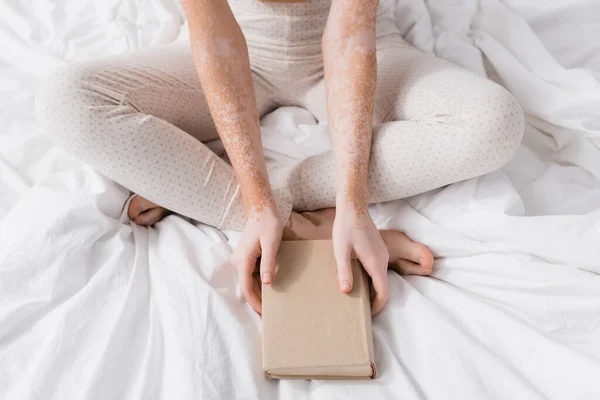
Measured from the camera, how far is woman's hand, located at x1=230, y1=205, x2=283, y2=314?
2.72ft

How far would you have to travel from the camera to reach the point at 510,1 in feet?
4.07

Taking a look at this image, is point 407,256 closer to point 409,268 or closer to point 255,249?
point 409,268

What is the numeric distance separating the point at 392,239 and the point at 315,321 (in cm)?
22

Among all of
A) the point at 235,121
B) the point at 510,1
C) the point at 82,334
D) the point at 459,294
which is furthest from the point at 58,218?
the point at 510,1

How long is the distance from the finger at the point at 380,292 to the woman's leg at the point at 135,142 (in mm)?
210

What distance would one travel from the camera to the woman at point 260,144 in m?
0.85

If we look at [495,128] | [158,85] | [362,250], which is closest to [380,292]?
[362,250]

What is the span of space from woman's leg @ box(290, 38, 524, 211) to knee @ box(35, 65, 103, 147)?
35 centimetres

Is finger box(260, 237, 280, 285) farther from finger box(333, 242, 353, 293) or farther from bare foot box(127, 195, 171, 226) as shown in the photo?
bare foot box(127, 195, 171, 226)

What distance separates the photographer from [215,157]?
3.14 ft

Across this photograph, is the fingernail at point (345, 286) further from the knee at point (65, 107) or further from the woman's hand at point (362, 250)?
the knee at point (65, 107)

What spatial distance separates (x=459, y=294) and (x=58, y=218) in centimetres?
62

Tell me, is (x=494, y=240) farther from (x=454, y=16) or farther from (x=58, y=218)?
(x=58, y=218)

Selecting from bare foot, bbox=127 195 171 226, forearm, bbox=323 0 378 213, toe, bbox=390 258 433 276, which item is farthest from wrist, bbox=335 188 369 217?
bare foot, bbox=127 195 171 226
